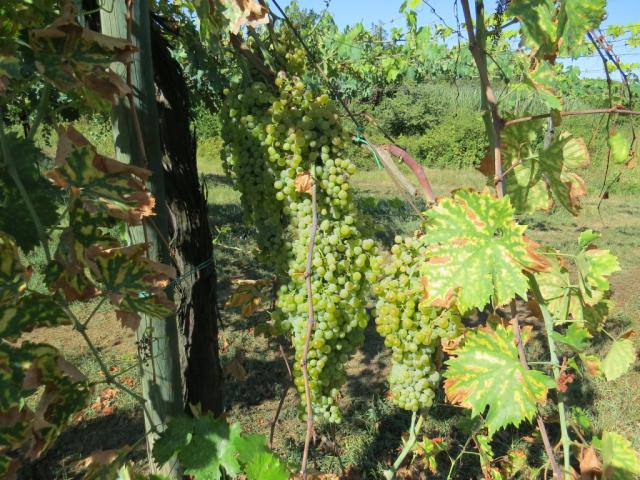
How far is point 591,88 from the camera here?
444 inches

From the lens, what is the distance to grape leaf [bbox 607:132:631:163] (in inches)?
48.2

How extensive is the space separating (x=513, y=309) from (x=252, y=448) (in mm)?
651

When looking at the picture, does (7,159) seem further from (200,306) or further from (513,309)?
(200,306)

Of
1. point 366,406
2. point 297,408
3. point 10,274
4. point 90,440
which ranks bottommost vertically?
point 90,440

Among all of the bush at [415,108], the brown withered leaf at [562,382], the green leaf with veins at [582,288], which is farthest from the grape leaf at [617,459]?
the bush at [415,108]

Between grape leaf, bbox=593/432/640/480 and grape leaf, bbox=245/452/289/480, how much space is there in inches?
33.8

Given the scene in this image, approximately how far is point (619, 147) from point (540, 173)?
19cm

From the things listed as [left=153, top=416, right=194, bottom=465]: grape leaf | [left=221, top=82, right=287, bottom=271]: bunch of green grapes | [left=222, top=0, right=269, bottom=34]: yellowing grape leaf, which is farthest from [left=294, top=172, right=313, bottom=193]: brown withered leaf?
[left=153, top=416, right=194, bottom=465]: grape leaf

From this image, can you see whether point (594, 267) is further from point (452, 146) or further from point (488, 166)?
point (452, 146)

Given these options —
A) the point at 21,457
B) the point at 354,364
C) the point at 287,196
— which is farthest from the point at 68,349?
the point at 21,457

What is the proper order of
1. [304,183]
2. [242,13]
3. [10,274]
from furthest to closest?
[304,183] → [242,13] → [10,274]

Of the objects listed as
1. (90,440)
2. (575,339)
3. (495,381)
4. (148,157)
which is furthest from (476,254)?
(90,440)

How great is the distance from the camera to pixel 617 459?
1326 millimetres

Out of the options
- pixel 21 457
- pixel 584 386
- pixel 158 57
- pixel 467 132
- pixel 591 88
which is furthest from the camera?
pixel 467 132
